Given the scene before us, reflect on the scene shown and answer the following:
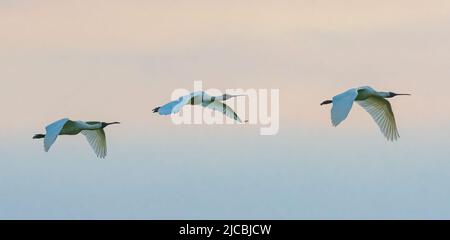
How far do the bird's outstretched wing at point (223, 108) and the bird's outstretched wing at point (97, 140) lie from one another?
9.32 feet

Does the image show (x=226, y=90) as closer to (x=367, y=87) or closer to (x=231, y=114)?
(x=231, y=114)

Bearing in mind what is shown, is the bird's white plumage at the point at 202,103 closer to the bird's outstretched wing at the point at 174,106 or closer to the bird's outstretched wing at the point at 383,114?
the bird's outstretched wing at the point at 174,106

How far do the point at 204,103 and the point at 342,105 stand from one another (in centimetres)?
509

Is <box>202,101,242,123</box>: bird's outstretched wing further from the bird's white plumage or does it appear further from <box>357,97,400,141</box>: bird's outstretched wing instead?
<box>357,97,400,141</box>: bird's outstretched wing

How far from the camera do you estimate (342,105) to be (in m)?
31.1

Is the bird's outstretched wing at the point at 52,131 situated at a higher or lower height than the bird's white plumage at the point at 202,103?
→ lower

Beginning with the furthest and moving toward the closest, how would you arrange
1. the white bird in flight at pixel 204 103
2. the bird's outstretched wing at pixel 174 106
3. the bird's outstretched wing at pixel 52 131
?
the white bird in flight at pixel 204 103, the bird's outstretched wing at pixel 174 106, the bird's outstretched wing at pixel 52 131

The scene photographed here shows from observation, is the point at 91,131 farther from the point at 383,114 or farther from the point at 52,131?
the point at 383,114

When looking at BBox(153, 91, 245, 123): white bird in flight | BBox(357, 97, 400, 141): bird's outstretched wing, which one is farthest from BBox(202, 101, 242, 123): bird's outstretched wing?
BBox(357, 97, 400, 141): bird's outstretched wing

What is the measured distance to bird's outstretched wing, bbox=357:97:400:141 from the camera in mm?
34969

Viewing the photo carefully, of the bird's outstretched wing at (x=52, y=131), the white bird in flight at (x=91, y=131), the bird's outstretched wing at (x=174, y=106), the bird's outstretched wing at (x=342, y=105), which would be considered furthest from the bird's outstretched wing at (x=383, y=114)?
the bird's outstretched wing at (x=52, y=131)

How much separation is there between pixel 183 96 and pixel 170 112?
1838 mm

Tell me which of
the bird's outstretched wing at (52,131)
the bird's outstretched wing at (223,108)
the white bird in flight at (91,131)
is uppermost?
the bird's outstretched wing at (223,108)

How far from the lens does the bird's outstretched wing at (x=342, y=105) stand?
100ft
